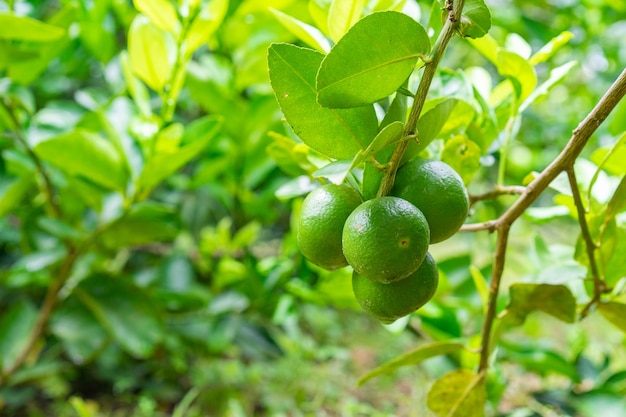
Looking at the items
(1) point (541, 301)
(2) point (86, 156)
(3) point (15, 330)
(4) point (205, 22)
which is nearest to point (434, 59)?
(1) point (541, 301)

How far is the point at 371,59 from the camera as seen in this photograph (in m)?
0.30

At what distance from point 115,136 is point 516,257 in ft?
3.36

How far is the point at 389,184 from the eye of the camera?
35 centimetres

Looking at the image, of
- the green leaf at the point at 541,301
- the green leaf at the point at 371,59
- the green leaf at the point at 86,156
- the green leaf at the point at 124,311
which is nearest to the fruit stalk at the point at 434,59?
the green leaf at the point at 371,59

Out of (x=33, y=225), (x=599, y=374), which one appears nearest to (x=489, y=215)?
(x=599, y=374)

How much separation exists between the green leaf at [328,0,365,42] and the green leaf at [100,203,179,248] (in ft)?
1.39

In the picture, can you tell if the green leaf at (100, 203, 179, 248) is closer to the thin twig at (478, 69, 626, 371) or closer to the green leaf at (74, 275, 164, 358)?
the green leaf at (74, 275, 164, 358)

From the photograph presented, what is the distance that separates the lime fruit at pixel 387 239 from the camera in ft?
1.00

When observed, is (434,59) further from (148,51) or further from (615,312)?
(148,51)

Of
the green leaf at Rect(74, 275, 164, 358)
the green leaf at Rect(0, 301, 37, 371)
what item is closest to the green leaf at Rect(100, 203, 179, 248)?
the green leaf at Rect(74, 275, 164, 358)

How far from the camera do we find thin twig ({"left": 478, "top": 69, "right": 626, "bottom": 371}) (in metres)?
0.34

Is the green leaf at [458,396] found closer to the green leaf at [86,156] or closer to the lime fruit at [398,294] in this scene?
the lime fruit at [398,294]

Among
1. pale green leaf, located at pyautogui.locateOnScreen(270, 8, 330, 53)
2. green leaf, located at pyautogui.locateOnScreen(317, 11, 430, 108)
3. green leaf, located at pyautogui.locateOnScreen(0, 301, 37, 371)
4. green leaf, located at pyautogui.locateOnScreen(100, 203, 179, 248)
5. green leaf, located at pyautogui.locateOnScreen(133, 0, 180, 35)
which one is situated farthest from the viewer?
green leaf, located at pyautogui.locateOnScreen(0, 301, 37, 371)

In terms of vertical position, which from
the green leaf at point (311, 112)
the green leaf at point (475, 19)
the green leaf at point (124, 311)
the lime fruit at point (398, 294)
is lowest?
the green leaf at point (124, 311)
